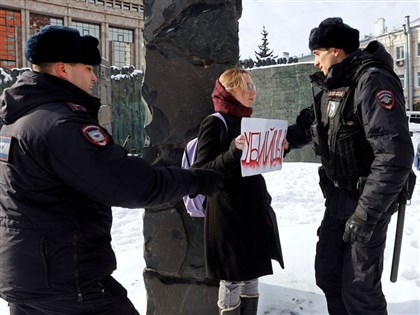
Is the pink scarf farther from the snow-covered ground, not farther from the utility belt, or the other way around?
the snow-covered ground

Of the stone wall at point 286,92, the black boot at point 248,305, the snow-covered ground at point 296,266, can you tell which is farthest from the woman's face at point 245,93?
the stone wall at point 286,92

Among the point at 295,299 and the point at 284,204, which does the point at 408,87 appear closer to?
the point at 284,204

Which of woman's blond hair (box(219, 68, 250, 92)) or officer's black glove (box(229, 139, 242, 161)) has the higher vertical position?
woman's blond hair (box(219, 68, 250, 92))

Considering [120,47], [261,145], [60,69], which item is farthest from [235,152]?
[120,47]

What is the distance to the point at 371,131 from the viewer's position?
195 cm

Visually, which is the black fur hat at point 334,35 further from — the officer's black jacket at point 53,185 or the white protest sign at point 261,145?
the officer's black jacket at point 53,185

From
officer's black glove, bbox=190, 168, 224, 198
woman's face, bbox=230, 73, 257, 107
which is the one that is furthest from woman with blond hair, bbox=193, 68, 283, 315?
officer's black glove, bbox=190, 168, 224, 198

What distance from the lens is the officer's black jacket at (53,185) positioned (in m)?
1.37

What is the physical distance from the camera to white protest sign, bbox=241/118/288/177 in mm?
1962

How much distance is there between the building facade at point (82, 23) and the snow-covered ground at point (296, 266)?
24902mm

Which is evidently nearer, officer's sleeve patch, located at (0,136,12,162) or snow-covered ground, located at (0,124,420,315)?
officer's sleeve patch, located at (0,136,12,162)

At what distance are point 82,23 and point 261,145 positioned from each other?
33.4m

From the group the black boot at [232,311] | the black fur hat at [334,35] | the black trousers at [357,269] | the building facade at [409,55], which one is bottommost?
the black boot at [232,311]

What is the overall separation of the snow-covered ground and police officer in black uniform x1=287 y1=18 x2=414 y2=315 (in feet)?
2.14
